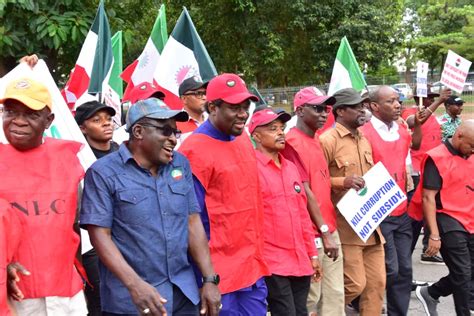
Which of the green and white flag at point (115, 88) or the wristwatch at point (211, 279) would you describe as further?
the green and white flag at point (115, 88)

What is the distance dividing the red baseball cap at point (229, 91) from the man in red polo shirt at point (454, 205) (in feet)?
7.72

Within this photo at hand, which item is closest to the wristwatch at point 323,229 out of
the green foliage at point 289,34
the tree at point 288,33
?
the green foliage at point 289,34

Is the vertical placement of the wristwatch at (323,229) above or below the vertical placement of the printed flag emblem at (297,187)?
below

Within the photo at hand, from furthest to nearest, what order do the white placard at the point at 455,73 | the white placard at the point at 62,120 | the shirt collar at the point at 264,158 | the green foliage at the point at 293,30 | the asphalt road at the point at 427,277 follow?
the green foliage at the point at 293,30 < the white placard at the point at 455,73 < the asphalt road at the point at 427,277 < the shirt collar at the point at 264,158 < the white placard at the point at 62,120

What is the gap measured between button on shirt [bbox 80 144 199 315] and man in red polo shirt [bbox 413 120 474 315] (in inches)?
120

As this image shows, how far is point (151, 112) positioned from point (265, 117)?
1.46 meters

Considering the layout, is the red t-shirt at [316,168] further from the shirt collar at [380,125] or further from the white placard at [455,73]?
the white placard at [455,73]

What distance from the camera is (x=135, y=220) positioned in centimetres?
313

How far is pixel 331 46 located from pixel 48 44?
15.0m

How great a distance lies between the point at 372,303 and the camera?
525 cm

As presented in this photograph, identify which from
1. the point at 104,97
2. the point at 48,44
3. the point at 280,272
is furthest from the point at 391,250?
the point at 48,44

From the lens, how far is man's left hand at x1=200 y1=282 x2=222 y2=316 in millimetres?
3387

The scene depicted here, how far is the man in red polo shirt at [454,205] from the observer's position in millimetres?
5547

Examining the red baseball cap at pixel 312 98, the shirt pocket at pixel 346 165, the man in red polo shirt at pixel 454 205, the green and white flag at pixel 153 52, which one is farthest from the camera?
the green and white flag at pixel 153 52
